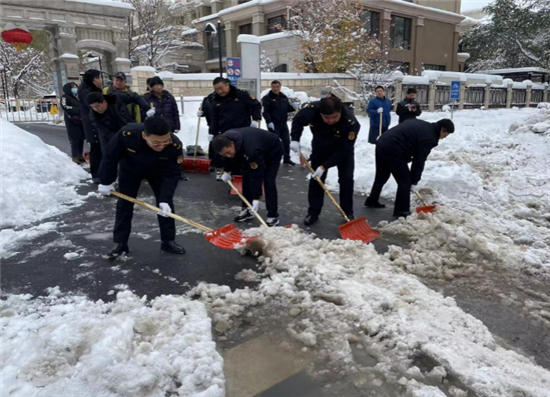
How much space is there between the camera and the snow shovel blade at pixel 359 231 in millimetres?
4789

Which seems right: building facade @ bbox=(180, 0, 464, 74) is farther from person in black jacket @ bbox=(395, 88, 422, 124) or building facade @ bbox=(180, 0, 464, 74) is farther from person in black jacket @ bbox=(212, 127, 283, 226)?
person in black jacket @ bbox=(212, 127, 283, 226)

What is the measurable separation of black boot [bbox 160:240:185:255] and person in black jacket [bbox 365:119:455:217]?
290 centimetres

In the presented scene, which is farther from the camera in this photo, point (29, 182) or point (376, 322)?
point (29, 182)

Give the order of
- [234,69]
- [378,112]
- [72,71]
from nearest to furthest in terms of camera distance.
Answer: [378,112] < [234,69] < [72,71]

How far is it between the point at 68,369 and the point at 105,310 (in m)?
0.74

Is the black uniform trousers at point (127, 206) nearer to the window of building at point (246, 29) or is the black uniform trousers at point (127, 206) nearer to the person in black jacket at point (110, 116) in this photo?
the person in black jacket at point (110, 116)

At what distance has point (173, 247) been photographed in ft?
14.6

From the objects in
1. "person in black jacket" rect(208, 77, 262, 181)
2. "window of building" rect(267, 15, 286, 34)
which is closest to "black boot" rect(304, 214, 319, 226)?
"person in black jacket" rect(208, 77, 262, 181)

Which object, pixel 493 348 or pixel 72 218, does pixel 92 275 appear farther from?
pixel 493 348

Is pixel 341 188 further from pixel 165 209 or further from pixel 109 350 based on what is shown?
pixel 109 350

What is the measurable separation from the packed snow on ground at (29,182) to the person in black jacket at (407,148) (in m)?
4.37

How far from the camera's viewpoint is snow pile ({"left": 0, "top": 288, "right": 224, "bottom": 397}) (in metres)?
2.45

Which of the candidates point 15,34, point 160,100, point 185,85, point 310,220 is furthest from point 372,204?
point 15,34

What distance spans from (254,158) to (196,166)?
3475 millimetres
